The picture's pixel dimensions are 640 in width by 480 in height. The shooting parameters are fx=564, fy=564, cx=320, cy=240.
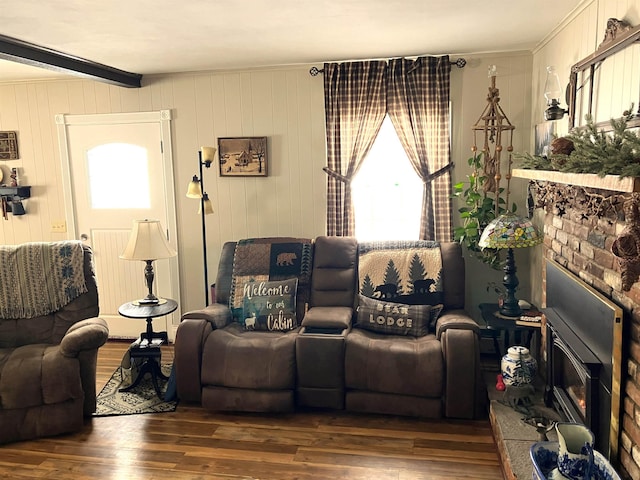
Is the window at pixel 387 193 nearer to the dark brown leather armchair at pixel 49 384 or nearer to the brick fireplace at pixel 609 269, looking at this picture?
the brick fireplace at pixel 609 269

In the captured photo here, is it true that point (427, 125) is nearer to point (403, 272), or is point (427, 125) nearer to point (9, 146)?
point (403, 272)

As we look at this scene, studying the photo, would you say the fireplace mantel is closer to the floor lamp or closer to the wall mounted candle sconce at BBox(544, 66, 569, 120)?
the wall mounted candle sconce at BBox(544, 66, 569, 120)

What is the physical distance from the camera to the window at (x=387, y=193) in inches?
174

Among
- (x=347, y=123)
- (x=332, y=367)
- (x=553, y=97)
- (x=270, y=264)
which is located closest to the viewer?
(x=553, y=97)

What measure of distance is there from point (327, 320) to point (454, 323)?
2.67 ft

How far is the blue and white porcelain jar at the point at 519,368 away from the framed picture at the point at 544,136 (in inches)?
47.2

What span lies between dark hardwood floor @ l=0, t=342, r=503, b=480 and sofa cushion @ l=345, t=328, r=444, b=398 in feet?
0.75

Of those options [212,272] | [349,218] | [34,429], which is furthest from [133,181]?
[34,429]

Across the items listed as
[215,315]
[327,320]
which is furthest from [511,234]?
[215,315]

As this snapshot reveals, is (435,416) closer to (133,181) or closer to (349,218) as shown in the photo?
(349,218)

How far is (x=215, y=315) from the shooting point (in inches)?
153

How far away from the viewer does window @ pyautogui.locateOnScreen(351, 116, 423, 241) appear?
4.42 m

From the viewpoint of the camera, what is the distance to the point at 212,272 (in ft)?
16.0

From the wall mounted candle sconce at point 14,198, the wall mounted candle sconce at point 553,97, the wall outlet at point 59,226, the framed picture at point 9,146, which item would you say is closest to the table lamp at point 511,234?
the wall mounted candle sconce at point 553,97
